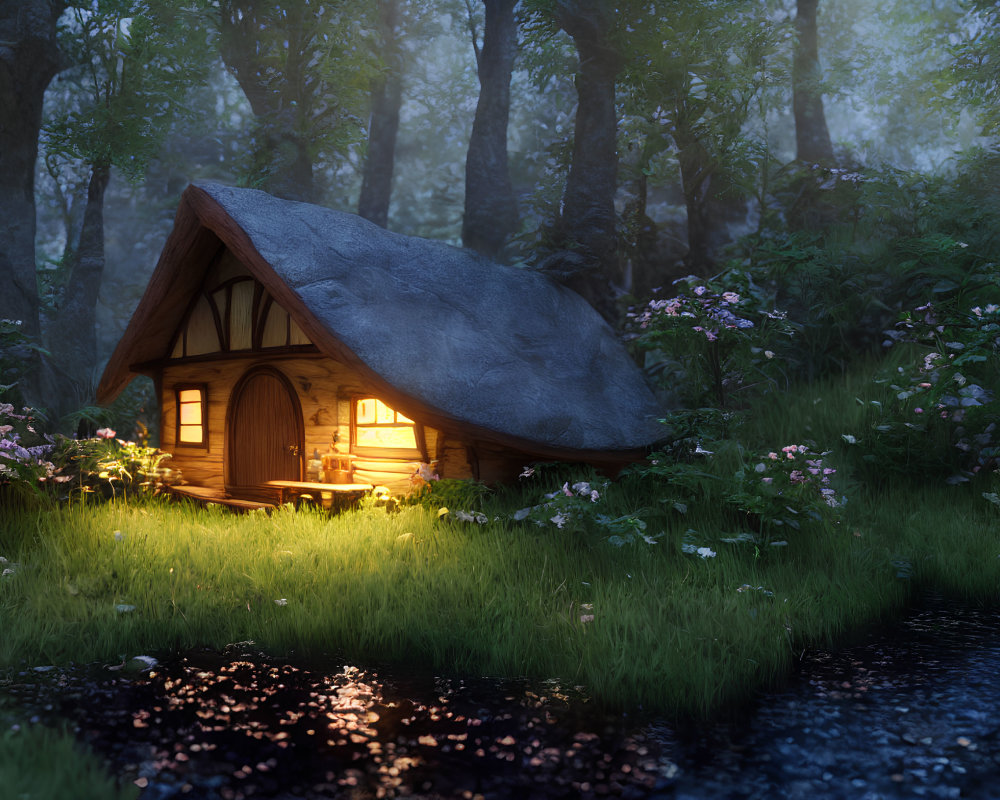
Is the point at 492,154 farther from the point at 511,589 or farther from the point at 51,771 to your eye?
the point at 51,771

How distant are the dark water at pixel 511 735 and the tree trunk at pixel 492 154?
12.6 m

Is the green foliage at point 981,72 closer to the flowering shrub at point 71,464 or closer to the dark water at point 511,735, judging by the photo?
the dark water at point 511,735

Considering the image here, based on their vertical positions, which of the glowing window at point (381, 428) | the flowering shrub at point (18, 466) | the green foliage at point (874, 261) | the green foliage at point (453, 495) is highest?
the green foliage at point (874, 261)

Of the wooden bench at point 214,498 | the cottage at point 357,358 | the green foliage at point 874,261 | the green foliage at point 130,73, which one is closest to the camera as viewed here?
the cottage at point 357,358

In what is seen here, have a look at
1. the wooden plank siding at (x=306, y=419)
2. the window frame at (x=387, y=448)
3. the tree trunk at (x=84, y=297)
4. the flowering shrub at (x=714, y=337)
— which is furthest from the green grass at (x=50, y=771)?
the tree trunk at (x=84, y=297)

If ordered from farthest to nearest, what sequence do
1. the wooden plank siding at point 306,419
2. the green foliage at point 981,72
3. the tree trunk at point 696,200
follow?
the green foliage at point 981,72 → the tree trunk at point 696,200 → the wooden plank siding at point 306,419

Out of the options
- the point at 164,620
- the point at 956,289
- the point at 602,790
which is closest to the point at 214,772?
the point at 602,790

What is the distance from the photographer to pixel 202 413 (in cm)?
1064

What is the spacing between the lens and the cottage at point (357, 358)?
7.28 metres

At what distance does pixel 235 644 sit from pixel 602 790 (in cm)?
285

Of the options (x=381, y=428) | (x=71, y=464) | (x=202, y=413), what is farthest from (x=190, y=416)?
(x=381, y=428)

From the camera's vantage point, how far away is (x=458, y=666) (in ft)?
14.9

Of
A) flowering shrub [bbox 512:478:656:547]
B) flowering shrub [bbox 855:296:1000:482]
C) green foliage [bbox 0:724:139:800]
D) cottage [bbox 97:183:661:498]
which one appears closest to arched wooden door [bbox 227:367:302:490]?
cottage [bbox 97:183:661:498]

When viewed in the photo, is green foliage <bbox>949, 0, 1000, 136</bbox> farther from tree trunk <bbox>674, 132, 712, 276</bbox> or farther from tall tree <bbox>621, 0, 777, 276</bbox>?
tree trunk <bbox>674, 132, 712, 276</bbox>
